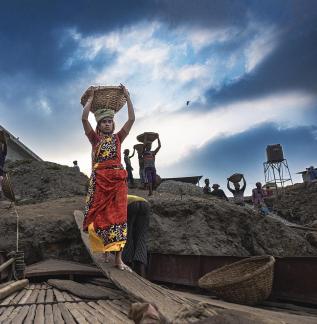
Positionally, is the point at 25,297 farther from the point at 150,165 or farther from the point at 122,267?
the point at 150,165

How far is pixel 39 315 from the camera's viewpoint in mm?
2811

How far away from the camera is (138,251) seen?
470 centimetres

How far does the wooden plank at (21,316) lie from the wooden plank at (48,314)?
14 cm

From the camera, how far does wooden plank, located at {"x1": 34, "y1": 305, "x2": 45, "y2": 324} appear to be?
264cm

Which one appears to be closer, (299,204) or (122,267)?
(122,267)

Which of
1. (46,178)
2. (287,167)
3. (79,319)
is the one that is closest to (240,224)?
(79,319)

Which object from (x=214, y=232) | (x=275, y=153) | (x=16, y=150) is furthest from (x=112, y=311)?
(x=275, y=153)

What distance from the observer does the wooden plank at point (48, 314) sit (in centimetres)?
264

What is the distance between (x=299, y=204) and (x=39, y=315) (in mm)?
20160

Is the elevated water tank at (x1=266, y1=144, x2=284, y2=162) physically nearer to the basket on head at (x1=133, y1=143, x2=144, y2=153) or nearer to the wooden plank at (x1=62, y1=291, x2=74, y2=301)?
the basket on head at (x1=133, y1=143, x2=144, y2=153)

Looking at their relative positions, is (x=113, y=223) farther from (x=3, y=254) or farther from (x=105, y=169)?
(x=3, y=254)

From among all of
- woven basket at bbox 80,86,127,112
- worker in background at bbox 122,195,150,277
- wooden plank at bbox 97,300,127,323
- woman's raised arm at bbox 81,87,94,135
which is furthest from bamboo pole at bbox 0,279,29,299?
woven basket at bbox 80,86,127,112

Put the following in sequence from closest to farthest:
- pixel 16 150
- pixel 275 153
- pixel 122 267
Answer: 1. pixel 122 267
2. pixel 16 150
3. pixel 275 153

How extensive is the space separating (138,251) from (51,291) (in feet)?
3.79
